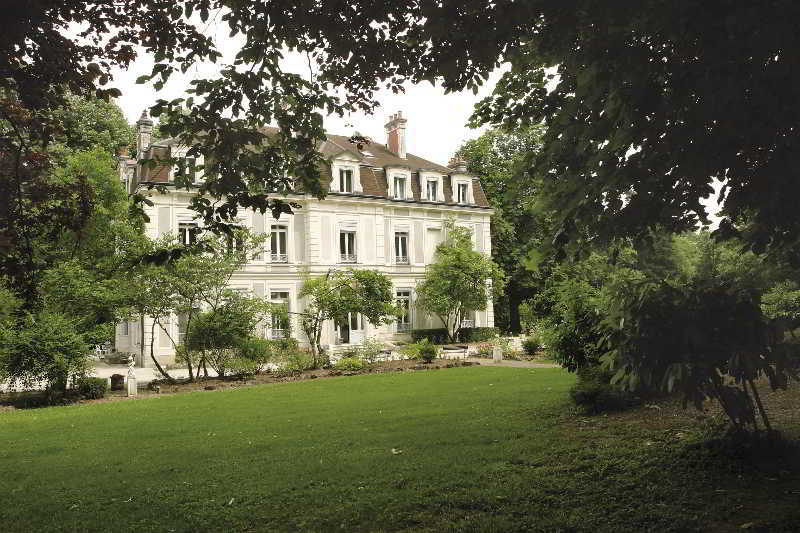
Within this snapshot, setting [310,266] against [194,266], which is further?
[310,266]

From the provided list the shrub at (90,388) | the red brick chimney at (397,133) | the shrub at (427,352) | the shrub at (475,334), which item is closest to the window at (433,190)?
the red brick chimney at (397,133)

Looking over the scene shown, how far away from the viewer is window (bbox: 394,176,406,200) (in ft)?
105

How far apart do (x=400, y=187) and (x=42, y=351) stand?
20.8 meters

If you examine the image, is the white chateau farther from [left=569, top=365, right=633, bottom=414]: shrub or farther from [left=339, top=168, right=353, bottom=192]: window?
[left=569, top=365, right=633, bottom=414]: shrub

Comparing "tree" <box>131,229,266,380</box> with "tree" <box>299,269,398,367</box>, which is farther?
"tree" <box>299,269,398,367</box>

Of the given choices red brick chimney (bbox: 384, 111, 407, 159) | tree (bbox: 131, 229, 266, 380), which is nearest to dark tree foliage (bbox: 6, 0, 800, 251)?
tree (bbox: 131, 229, 266, 380)

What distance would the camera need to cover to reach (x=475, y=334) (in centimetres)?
3169

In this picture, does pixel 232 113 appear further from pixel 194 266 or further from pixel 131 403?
pixel 194 266

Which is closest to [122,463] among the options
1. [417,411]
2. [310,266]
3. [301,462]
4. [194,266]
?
[301,462]

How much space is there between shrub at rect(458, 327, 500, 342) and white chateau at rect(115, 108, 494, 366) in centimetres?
79

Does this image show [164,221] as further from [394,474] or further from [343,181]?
[394,474]

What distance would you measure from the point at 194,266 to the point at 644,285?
568 inches

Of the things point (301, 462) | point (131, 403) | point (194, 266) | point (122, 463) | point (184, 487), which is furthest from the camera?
point (194, 266)

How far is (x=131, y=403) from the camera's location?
1348 cm
